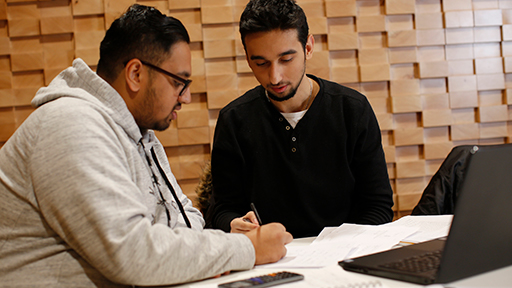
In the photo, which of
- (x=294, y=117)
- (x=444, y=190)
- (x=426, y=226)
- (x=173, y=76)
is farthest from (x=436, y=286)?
(x=444, y=190)

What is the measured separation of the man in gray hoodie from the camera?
3.10ft

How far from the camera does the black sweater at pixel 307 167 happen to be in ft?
6.38

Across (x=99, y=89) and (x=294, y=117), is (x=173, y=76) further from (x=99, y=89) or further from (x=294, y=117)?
(x=294, y=117)

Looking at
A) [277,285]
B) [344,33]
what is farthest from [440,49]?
[277,285]

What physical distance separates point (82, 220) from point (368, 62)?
2367 millimetres

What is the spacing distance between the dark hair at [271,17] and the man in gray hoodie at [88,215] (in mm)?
802

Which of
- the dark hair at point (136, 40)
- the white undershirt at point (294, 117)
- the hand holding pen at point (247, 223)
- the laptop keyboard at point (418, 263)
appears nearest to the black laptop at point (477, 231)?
the laptop keyboard at point (418, 263)

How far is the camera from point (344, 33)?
2863mm

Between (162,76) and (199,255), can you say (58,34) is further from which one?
(199,255)

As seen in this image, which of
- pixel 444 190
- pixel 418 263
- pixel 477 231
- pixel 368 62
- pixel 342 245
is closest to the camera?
pixel 477 231

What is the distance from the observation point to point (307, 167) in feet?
6.40

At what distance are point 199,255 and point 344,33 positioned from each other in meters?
2.21

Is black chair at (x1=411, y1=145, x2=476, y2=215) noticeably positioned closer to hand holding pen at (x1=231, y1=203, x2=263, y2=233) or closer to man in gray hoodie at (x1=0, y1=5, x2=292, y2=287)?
hand holding pen at (x1=231, y1=203, x2=263, y2=233)

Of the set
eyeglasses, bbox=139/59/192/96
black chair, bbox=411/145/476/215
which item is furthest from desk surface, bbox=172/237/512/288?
black chair, bbox=411/145/476/215
